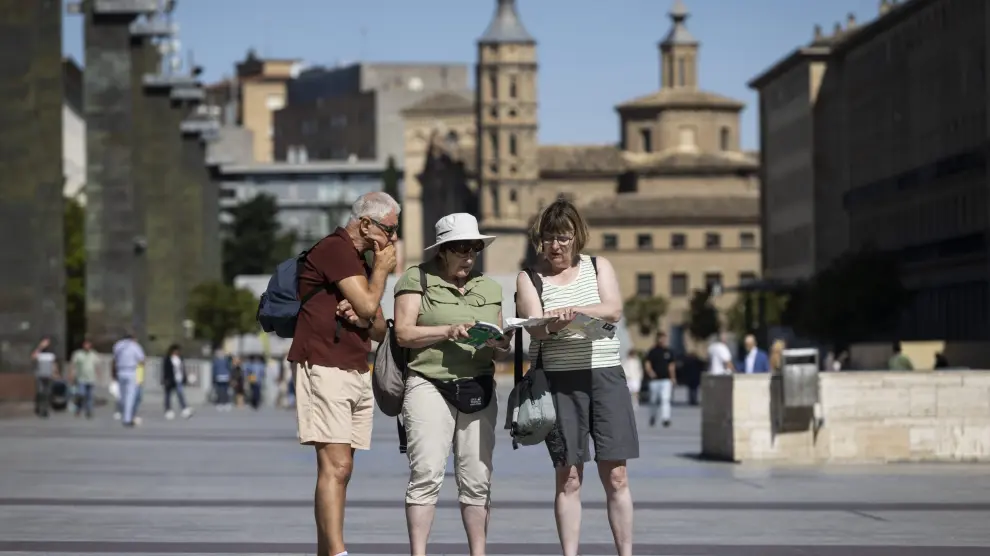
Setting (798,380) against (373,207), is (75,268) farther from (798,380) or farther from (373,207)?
(373,207)

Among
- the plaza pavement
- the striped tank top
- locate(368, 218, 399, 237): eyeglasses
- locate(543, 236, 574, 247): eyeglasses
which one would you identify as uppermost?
locate(368, 218, 399, 237): eyeglasses

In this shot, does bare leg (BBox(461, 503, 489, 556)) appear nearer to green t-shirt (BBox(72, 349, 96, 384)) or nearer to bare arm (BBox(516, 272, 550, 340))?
bare arm (BBox(516, 272, 550, 340))

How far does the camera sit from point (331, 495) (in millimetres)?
11578

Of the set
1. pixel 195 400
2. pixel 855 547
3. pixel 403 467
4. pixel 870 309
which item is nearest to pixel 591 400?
pixel 855 547

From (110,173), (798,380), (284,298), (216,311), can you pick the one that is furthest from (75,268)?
(284,298)

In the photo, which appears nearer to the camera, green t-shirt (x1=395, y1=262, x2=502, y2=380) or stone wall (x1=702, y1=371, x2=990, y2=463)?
green t-shirt (x1=395, y1=262, x2=502, y2=380)

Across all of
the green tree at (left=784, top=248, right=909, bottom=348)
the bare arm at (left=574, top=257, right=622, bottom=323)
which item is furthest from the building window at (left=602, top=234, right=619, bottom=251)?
the bare arm at (left=574, top=257, right=622, bottom=323)

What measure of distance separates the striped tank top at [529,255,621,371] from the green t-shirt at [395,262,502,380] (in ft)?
0.85

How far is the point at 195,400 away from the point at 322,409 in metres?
47.3

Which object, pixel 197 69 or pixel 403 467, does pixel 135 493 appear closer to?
pixel 403 467

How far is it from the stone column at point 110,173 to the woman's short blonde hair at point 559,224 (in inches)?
1828

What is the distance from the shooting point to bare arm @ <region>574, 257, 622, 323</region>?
38.3 ft

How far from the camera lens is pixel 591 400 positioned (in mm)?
11820

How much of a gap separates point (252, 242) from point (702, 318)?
2062 inches
